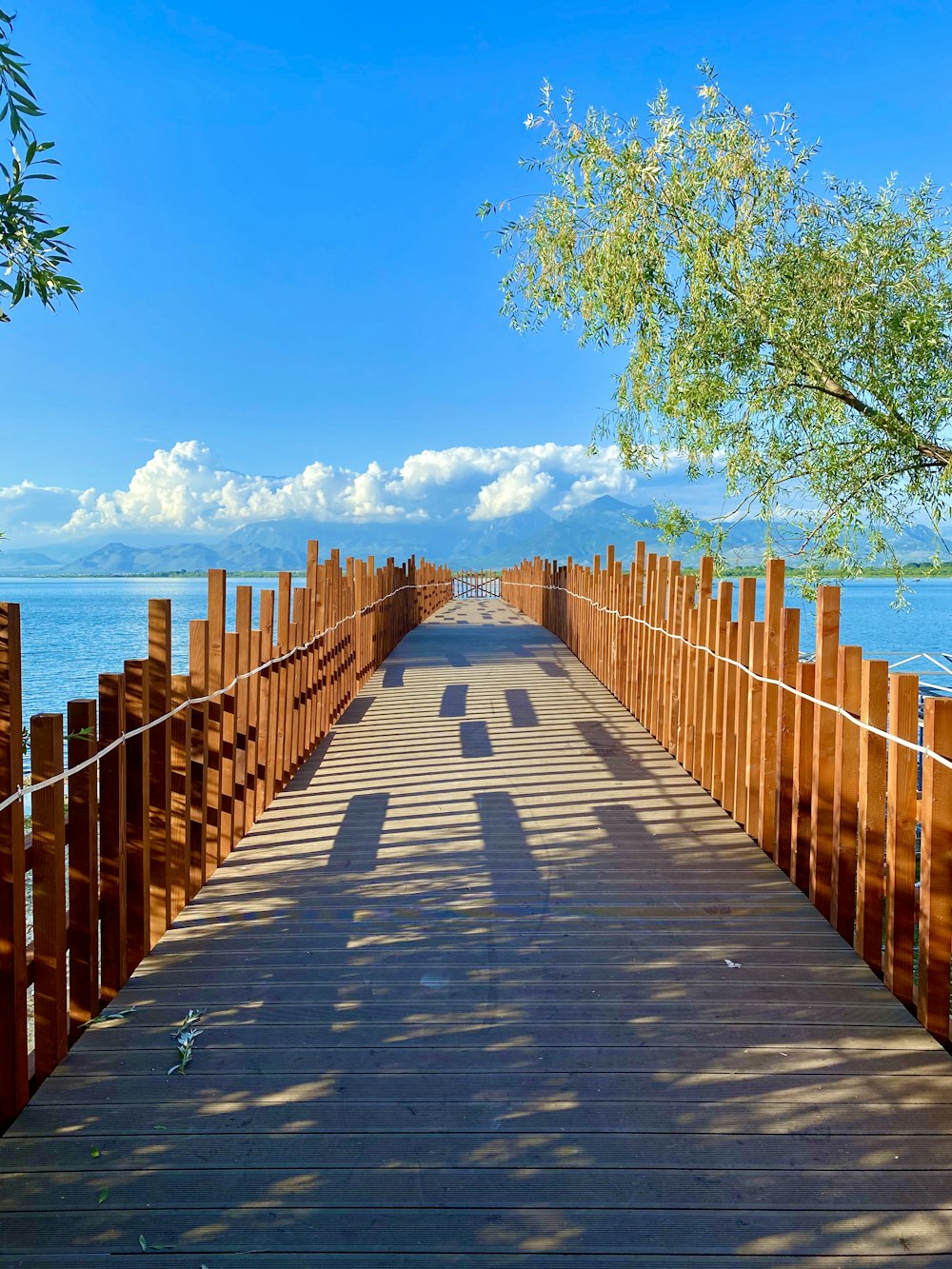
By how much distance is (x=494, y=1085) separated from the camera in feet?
7.90

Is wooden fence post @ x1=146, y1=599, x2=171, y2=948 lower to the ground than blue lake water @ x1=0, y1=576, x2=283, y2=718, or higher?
higher

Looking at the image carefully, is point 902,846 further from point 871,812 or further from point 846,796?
point 846,796

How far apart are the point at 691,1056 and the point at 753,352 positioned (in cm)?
766

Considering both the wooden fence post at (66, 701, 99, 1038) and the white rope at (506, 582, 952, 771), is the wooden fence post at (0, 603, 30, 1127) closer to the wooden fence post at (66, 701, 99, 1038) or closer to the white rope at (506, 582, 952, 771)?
the wooden fence post at (66, 701, 99, 1038)

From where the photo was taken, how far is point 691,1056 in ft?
8.41

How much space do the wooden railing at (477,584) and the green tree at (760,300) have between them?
127ft

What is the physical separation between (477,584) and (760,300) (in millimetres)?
41389

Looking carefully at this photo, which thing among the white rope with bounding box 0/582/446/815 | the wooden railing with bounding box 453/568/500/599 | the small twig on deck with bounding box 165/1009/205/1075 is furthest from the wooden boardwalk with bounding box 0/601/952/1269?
the wooden railing with bounding box 453/568/500/599

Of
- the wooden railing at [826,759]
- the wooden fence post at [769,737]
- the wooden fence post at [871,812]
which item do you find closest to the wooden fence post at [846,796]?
the wooden railing at [826,759]

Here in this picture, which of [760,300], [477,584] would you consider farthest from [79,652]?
[760,300]

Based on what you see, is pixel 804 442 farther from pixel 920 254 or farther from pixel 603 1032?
pixel 603 1032

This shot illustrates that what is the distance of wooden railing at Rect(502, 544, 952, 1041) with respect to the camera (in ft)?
9.06

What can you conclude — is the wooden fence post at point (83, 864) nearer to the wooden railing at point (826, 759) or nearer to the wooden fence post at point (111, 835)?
the wooden fence post at point (111, 835)

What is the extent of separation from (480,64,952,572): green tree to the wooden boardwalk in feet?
19.3
